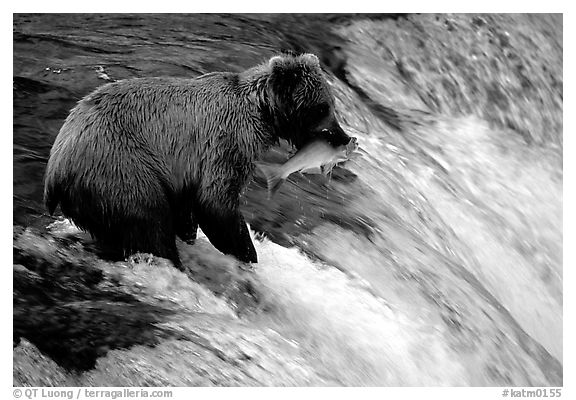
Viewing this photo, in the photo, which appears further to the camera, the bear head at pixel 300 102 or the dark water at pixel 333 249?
the bear head at pixel 300 102

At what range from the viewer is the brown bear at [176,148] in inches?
216

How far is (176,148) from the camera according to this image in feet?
18.8

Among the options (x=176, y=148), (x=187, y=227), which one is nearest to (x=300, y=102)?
(x=176, y=148)

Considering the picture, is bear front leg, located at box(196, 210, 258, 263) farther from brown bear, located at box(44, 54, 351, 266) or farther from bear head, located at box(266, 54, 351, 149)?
bear head, located at box(266, 54, 351, 149)

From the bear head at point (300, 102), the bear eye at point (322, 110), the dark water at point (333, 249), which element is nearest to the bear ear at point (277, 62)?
the bear head at point (300, 102)

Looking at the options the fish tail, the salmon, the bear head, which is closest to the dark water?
the fish tail

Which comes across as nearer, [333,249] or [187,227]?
[187,227]

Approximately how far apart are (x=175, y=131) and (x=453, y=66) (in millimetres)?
5196

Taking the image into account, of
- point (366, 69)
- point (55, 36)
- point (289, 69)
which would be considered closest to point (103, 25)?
point (55, 36)

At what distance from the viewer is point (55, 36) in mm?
8250

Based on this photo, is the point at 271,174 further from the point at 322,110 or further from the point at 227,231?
the point at 227,231

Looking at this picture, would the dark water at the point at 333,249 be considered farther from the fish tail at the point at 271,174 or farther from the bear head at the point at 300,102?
the bear head at the point at 300,102

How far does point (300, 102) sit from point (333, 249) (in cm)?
101

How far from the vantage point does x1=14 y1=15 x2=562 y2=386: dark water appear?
5.27 meters
